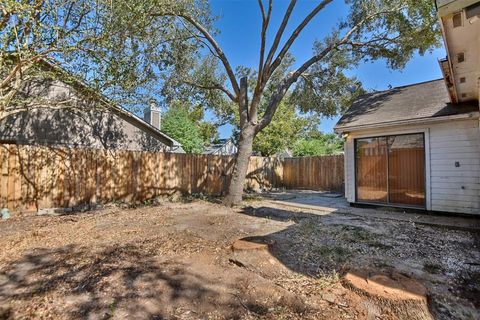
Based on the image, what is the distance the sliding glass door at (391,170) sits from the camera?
666 centimetres

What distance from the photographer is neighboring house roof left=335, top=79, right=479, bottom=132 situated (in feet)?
20.5

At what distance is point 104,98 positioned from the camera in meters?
6.80

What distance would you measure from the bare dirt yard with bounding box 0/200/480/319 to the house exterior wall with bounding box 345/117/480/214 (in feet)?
4.54

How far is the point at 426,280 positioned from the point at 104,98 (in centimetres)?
770

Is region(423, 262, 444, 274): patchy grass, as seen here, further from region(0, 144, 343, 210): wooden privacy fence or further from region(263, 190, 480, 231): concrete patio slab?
region(0, 144, 343, 210): wooden privacy fence

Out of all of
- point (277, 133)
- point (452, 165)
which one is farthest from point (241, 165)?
point (277, 133)

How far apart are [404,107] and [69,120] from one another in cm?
1094

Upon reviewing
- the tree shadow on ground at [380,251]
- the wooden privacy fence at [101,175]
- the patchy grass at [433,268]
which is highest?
the wooden privacy fence at [101,175]

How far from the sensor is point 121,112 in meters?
9.12

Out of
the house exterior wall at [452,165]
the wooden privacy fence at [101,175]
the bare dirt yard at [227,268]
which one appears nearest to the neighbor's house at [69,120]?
the wooden privacy fence at [101,175]

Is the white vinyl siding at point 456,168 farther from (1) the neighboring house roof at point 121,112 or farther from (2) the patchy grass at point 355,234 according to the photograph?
(1) the neighboring house roof at point 121,112

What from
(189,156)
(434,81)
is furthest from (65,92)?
(434,81)

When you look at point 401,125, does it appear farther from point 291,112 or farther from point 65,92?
point 291,112

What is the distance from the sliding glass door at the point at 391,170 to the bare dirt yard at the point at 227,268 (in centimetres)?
154
